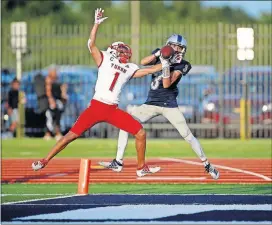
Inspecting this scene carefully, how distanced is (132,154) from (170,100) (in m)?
8.82

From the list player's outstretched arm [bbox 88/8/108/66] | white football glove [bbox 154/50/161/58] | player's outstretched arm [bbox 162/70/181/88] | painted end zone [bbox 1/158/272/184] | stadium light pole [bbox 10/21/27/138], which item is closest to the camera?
player's outstretched arm [bbox 88/8/108/66]

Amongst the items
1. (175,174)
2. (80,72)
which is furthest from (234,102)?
(175,174)

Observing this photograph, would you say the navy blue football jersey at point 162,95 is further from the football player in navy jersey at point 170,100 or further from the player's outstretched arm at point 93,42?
the player's outstretched arm at point 93,42

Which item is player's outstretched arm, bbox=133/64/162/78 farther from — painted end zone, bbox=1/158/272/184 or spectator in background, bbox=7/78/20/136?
spectator in background, bbox=7/78/20/136

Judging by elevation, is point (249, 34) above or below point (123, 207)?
above

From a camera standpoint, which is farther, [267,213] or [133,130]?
[133,130]

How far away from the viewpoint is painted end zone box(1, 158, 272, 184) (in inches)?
778

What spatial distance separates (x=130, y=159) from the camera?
998 inches

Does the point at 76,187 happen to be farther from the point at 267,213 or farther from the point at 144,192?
the point at 267,213

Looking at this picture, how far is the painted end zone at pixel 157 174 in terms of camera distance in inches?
778

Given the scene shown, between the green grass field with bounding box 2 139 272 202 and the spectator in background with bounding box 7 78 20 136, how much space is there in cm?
51

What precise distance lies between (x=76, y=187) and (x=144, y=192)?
144cm

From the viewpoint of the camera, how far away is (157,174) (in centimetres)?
2092

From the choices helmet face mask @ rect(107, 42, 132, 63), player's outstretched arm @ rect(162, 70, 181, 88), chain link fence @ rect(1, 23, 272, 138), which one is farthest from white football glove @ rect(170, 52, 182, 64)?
chain link fence @ rect(1, 23, 272, 138)
